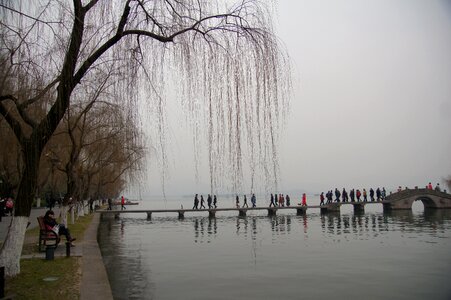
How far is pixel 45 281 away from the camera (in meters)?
8.23

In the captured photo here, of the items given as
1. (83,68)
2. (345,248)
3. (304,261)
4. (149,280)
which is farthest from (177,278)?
(345,248)

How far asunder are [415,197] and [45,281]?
142 feet

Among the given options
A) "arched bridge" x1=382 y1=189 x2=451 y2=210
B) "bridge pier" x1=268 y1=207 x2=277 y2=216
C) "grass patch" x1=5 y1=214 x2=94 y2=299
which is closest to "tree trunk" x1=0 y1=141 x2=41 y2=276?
"grass patch" x1=5 y1=214 x2=94 y2=299

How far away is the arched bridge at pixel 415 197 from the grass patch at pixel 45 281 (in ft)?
130

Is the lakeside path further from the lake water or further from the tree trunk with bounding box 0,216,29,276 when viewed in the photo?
the tree trunk with bounding box 0,216,29,276

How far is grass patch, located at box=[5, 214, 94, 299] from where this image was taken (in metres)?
7.27

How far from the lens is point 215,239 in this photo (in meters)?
19.5

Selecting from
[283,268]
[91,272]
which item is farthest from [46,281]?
Answer: [283,268]

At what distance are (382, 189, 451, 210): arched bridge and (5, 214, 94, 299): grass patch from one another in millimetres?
39477

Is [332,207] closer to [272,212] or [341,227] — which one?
[272,212]

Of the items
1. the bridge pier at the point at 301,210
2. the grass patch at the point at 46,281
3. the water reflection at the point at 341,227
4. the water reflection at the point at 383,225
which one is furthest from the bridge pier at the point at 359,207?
the grass patch at the point at 46,281

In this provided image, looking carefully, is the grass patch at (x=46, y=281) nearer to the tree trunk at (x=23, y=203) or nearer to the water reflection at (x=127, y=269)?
the tree trunk at (x=23, y=203)

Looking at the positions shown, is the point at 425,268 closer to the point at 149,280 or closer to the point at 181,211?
the point at 149,280

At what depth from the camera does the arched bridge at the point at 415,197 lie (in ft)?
141
